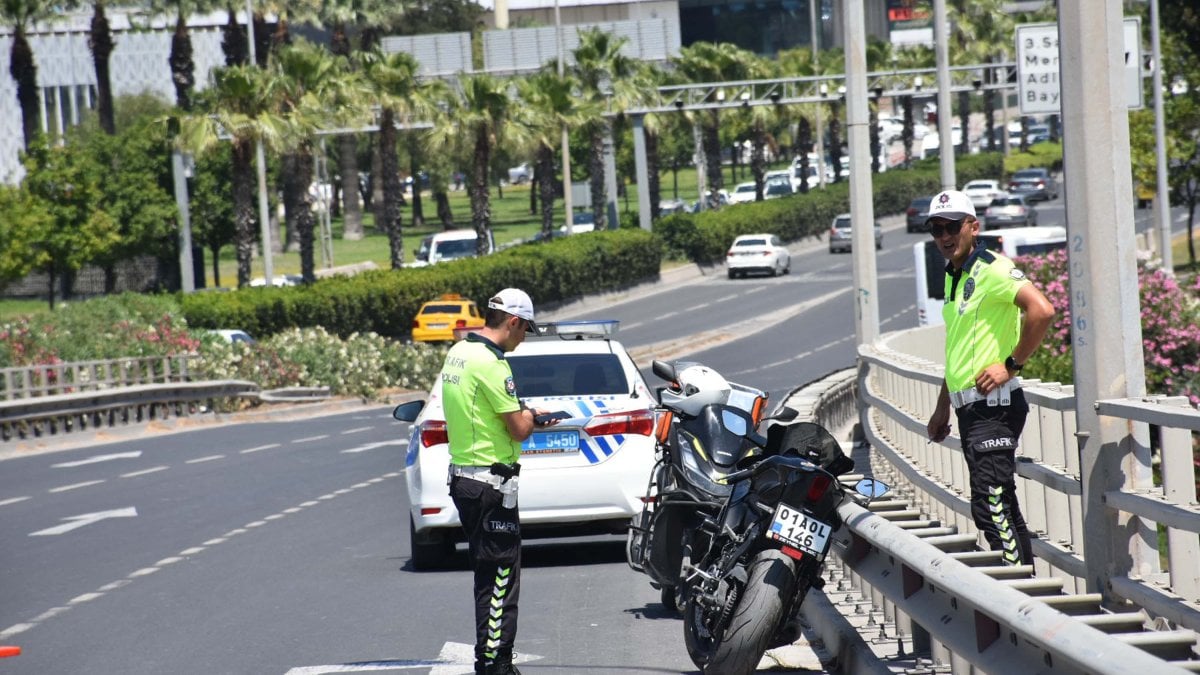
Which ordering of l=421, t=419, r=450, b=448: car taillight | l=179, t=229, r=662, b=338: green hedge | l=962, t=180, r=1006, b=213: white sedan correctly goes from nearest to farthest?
l=421, t=419, r=450, b=448: car taillight, l=179, t=229, r=662, b=338: green hedge, l=962, t=180, r=1006, b=213: white sedan

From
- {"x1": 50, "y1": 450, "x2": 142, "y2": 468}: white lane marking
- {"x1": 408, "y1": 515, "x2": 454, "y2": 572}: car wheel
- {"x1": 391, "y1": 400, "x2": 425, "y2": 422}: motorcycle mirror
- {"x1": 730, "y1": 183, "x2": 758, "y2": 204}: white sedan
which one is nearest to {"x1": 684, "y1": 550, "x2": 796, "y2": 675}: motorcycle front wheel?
{"x1": 391, "y1": 400, "x2": 425, "y2": 422}: motorcycle mirror

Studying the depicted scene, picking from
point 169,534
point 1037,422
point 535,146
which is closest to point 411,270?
point 535,146

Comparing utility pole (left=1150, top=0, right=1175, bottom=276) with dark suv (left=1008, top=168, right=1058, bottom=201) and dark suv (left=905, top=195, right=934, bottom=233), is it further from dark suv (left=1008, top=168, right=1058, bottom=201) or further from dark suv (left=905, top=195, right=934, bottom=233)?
dark suv (left=1008, top=168, right=1058, bottom=201)

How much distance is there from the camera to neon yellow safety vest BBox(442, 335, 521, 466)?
8344mm

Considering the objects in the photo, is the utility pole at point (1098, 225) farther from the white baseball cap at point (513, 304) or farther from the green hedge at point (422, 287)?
the green hedge at point (422, 287)

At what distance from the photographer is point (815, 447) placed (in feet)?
25.2

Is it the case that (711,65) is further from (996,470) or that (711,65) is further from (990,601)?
(990,601)

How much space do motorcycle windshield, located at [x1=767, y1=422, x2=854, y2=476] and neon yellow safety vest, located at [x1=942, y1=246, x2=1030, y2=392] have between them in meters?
0.84

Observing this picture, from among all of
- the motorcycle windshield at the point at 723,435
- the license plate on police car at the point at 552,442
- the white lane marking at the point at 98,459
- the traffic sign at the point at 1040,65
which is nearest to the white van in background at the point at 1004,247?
the traffic sign at the point at 1040,65

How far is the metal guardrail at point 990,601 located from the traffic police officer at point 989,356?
23 cm

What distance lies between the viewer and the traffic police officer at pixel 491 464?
8.32 m

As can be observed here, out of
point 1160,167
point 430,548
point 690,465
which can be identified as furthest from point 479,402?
point 1160,167

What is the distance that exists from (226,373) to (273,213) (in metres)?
48.7

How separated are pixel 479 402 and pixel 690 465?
1.16 metres
